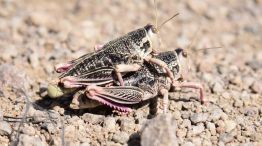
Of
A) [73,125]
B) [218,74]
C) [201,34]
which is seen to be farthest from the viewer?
[201,34]

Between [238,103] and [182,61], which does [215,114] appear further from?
[182,61]

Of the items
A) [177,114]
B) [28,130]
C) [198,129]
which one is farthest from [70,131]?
[198,129]

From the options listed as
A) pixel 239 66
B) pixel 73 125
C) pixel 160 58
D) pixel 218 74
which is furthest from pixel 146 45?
pixel 239 66

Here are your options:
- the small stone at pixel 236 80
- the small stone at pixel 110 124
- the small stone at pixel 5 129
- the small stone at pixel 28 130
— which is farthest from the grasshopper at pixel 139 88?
the small stone at pixel 236 80

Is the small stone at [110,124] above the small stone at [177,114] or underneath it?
underneath

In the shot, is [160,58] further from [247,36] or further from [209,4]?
[209,4]

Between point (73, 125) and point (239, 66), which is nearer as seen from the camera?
point (73, 125)

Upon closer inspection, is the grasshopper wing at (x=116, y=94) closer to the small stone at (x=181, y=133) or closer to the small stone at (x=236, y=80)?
the small stone at (x=181, y=133)
